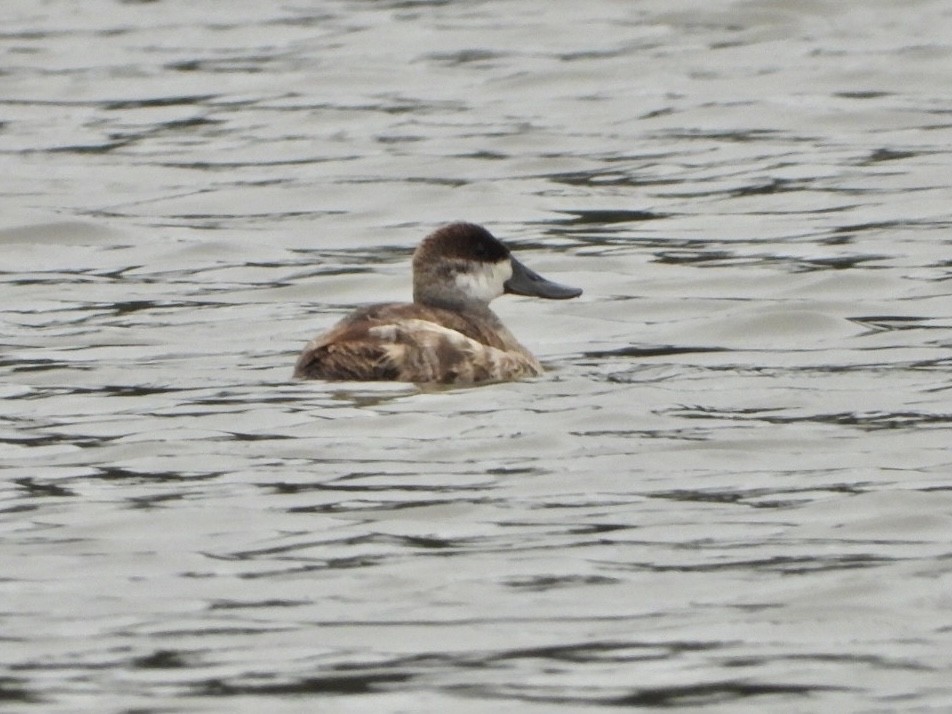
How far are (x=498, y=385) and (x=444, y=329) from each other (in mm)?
303

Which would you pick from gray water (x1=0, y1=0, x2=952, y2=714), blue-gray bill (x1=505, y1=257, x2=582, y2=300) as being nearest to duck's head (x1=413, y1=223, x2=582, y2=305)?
blue-gray bill (x1=505, y1=257, x2=582, y2=300)

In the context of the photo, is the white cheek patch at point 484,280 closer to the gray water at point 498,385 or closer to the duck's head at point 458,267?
the duck's head at point 458,267

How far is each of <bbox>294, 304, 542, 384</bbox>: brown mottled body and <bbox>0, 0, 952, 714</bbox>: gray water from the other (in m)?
0.10

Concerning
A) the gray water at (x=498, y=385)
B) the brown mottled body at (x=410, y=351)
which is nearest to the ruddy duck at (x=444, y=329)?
the brown mottled body at (x=410, y=351)

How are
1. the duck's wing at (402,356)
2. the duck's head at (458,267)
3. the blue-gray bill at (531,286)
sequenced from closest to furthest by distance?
the duck's wing at (402,356) → the duck's head at (458,267) → the blue-gray bill at (531,286)

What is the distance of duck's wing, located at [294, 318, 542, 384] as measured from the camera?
960 centimetres

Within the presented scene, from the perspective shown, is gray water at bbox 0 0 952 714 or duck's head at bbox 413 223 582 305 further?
duck's head at bbox 413 223 582 305

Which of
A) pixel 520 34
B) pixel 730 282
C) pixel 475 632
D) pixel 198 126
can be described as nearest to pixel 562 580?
pixel 475 632

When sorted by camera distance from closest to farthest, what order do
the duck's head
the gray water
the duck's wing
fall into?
the gray water, the duck's wing, the duck's head

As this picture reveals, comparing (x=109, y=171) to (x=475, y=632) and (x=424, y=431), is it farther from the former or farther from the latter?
(x=475, y=632)

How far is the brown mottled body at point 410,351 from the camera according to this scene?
9602mm

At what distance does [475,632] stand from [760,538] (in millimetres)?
1193

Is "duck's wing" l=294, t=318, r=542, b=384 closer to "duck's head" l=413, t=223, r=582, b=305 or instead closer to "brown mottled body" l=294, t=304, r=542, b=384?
"brown mottled body" l=294, t=304, r=542, b=384

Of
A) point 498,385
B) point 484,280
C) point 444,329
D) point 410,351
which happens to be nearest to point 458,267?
point 484,280
